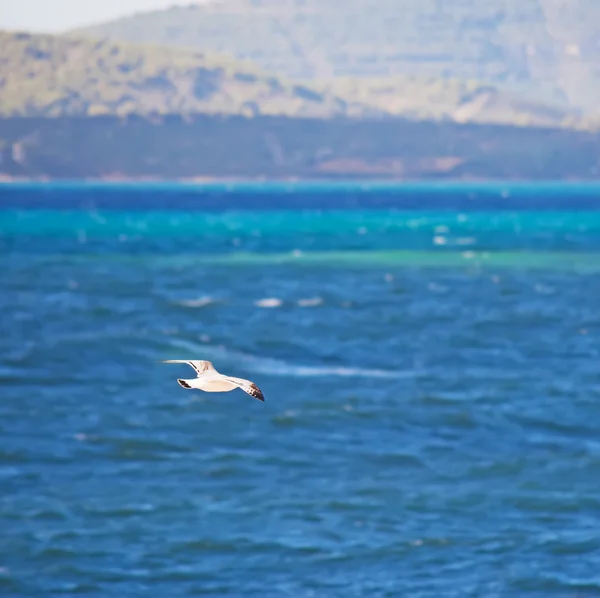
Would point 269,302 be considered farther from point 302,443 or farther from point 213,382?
point 213,382

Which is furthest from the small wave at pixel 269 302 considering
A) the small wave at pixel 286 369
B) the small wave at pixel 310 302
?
the small wave at pixel 286 369

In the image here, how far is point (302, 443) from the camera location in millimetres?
24938

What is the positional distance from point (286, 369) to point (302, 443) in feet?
33.3

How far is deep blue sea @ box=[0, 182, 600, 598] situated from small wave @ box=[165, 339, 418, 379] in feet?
0.47

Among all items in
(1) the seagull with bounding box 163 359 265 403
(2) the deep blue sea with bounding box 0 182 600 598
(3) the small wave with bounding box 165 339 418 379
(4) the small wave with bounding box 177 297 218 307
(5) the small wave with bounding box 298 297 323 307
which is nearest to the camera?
(1) the seagull with bounding box 163 359 265 403

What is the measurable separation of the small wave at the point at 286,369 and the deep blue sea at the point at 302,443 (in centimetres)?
14

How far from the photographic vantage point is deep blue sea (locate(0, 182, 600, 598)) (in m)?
17.4

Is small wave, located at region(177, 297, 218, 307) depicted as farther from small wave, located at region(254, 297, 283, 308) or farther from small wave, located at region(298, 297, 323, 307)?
small wave, located at region(298, 297, 323, 307)

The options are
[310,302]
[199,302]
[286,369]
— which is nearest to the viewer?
[286,369]

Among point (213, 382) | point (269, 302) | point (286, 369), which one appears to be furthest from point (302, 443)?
point (269, 302)

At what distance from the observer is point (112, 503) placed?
795 inches

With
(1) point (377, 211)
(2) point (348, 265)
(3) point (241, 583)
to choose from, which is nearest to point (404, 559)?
(3) point (241, 583)

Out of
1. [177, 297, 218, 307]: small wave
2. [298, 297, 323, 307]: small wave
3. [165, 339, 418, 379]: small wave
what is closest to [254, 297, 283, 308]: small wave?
[298, 297, 323, 307]: small wave

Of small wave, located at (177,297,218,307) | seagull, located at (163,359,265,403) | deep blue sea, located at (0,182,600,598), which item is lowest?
seagull, located at (163,359,265,403)
